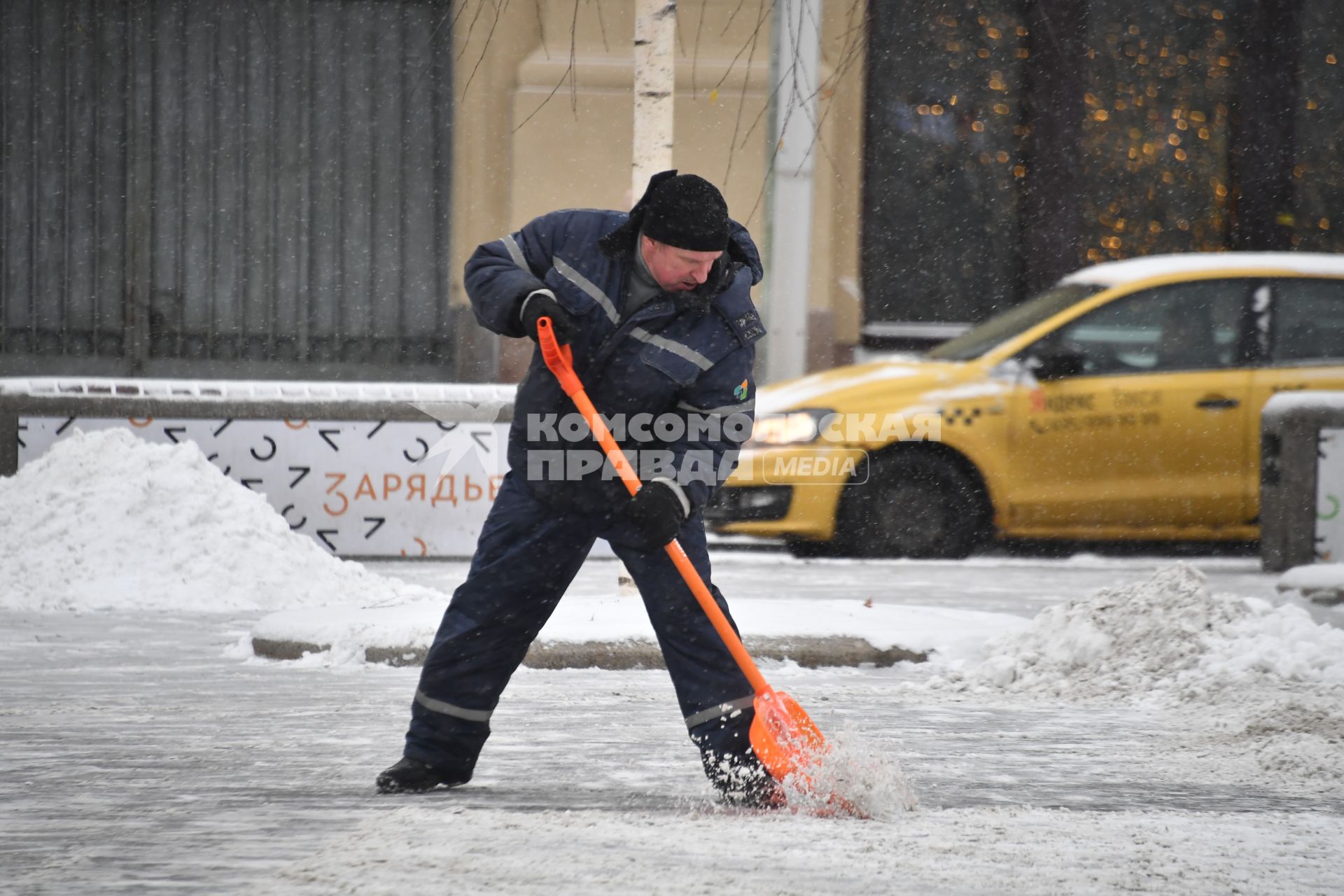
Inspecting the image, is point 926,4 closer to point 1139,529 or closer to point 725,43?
point 725,43

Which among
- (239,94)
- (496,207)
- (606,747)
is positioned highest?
(239,94)

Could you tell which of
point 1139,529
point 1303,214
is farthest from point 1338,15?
point 1139,529

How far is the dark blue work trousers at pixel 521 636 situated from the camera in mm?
4129

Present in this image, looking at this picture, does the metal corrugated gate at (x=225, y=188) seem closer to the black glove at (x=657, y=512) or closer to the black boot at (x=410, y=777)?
the black boot at (x=410, y=777)

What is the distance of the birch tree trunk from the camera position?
22.5 ft

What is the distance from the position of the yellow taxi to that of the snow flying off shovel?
496 centimetres

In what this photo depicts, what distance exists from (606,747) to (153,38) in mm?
10912

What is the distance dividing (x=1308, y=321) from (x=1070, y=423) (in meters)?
1.62

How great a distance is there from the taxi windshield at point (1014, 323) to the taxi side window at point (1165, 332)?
0.61ft

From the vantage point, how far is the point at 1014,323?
31.6ft

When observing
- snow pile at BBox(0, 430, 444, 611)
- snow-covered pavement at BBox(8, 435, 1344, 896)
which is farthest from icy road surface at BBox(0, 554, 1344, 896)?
snow pile at BBox(0, 430, 444, 611)

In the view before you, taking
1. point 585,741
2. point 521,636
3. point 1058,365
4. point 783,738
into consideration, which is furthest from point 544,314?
point 1058,365

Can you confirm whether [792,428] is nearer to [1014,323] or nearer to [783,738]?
[1014,323]

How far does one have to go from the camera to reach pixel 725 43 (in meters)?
13.3
